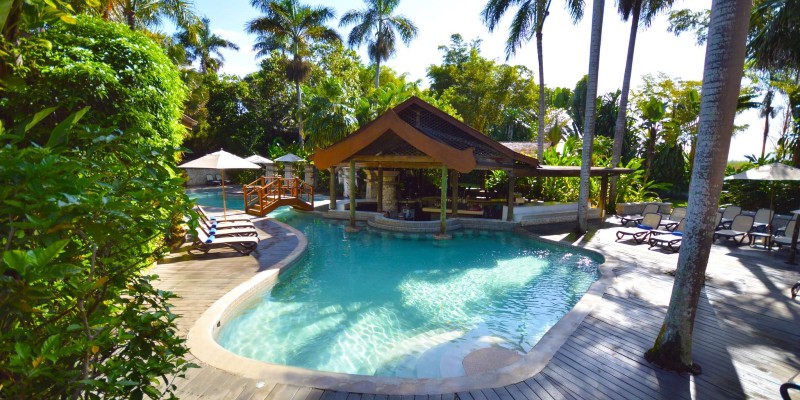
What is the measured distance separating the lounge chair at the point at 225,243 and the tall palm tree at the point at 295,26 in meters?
18.5

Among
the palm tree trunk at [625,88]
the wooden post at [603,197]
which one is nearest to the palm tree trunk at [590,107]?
the wooden post at [603,197]

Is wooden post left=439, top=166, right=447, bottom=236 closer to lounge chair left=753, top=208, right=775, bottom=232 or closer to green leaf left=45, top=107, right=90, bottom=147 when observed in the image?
lounge chair left=753, top=208, right=775, bottom=232

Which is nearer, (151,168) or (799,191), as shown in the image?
(151,168)

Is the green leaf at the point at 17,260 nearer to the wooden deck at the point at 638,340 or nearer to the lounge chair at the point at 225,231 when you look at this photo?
the wooden deck at the point at 638,340

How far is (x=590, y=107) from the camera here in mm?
13102

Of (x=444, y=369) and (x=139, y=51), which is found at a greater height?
(x=139, y=51)

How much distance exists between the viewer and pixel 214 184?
32625 millimetres

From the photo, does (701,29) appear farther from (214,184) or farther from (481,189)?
(214,184)

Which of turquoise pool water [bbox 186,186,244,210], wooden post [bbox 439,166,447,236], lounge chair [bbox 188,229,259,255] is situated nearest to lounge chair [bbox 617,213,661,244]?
wooden post [bbox 439,166,447,236]

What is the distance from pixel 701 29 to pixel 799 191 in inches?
495

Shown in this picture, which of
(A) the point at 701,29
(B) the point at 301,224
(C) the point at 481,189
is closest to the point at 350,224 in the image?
(B) the point at 301,224

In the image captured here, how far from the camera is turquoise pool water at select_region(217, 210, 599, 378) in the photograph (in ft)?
18.6

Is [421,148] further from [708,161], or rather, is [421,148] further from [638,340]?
[708,161]

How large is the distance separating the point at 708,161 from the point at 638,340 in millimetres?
2703
